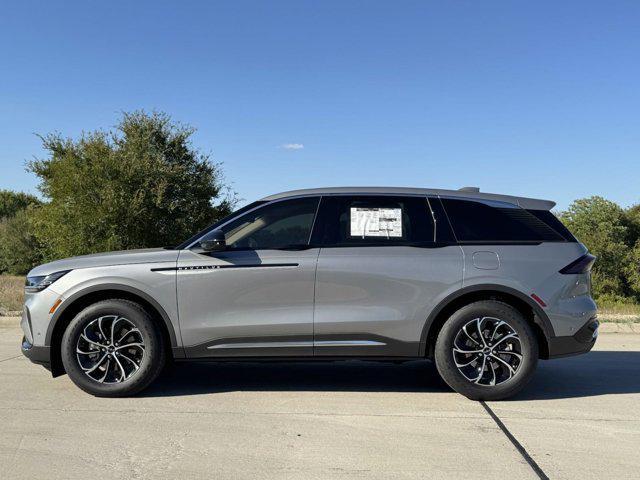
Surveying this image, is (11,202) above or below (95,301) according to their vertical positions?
above

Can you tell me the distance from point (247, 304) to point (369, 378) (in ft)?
5.60

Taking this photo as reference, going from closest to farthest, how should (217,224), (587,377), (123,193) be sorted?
(217,224) < (587,377) < (123,193)

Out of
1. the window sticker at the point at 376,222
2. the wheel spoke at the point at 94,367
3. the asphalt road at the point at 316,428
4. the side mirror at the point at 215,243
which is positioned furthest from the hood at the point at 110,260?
the window sticker at the point at 376,222

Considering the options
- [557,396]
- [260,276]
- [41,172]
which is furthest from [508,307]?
[41,172]

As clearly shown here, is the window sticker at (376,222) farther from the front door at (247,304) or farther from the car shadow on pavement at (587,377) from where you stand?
the car shadow on pavement at (587,377)

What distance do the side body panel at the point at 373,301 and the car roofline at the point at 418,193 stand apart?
65 cm

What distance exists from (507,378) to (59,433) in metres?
3.55

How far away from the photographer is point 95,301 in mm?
5133

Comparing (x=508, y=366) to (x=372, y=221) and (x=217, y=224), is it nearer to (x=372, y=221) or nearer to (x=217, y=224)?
(x=372, y=221)

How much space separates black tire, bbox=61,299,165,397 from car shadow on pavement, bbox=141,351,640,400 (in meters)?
0.28

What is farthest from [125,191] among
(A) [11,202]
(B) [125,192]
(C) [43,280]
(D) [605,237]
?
(A) [11,202]

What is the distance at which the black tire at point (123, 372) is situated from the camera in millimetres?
4914

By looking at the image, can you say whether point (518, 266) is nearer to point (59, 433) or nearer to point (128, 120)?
point (59, 433)

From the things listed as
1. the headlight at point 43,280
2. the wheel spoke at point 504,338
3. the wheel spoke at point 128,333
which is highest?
the headlight at point 43,280
